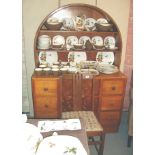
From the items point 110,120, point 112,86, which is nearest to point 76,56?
point 112,86

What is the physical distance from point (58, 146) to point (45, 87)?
1.73 metres

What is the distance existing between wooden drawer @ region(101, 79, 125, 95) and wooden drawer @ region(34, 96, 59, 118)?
597mm

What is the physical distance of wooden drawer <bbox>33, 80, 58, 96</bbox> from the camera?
107 inches

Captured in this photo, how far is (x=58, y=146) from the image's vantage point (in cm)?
104

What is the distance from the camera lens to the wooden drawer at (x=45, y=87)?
8.91 ft

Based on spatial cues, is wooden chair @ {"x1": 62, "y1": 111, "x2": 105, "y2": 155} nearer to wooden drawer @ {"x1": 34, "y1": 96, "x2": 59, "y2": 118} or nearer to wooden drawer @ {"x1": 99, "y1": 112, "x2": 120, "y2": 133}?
wooden drawer @ {"x1": 34, "y1": 96, "x2": 59, "y2": 118}

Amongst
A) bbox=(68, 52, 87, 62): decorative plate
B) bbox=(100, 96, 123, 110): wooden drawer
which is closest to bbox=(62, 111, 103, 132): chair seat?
bbox=(100, 96, 123, 110): wooden drawer

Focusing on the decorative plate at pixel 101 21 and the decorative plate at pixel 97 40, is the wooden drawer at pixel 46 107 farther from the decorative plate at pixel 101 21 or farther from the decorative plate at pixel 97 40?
the decorative plate at pixel 101 21

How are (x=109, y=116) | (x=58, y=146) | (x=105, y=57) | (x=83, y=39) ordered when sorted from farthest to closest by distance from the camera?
(x=105, y=57)
(x=83, y=39)
(x=109, y=116)
(x=58, y=146)

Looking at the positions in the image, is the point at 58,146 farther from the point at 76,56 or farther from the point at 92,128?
the point at 76,56

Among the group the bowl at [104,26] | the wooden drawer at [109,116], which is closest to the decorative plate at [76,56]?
the bowl at [104,26]
